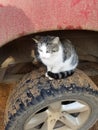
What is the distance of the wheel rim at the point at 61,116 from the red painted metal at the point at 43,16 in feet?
1.54

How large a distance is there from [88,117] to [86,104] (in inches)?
5.0

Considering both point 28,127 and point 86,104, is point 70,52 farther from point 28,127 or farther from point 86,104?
point 28,127

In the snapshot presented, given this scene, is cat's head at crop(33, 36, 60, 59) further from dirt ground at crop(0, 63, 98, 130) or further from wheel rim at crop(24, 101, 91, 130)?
dirt ground at crop(0, 63, 98, 130)

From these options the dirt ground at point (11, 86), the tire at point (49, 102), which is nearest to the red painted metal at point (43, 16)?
the tire at point (49, 102)

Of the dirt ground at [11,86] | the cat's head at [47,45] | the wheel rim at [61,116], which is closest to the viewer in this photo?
the cat's head at [47,45]

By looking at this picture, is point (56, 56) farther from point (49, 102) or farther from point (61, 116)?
point (61, 116)

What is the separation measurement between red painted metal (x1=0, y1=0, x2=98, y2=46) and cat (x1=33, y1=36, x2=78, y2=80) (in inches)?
5.9

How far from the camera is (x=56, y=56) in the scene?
144 cm

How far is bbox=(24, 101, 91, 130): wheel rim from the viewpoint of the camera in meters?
1.58

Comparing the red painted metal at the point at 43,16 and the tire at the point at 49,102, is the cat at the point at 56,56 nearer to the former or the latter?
the tire at the point at 49,102

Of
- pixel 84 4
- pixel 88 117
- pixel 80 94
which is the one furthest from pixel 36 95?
pixel 84 4

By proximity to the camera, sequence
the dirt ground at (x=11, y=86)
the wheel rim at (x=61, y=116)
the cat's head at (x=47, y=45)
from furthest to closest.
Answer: the dirt ground at (x=11, y=86) < the wheel rim at (x=61, y=116) < the cat's head at (x=47, y=45)

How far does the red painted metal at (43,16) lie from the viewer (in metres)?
1.14

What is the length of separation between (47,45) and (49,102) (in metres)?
0.28
